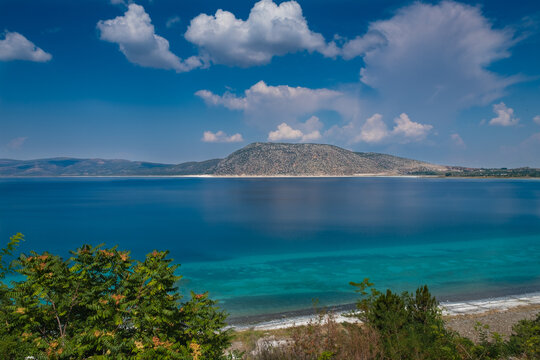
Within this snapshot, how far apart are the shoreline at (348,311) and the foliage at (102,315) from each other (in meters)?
11.4

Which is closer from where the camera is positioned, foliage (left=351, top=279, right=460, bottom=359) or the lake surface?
foliage (left=351, top=279, right=460, bottom=359)

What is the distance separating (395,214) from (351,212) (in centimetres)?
911

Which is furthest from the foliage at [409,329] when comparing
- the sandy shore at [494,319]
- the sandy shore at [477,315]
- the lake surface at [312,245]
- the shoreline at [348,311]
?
the lake surface at [312,245]

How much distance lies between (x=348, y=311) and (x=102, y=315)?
1645 centimetres

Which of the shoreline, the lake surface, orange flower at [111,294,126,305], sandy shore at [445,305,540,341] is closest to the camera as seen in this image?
orange flower at [111,294,126,305]

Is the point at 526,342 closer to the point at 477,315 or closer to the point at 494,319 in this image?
the point at 494,319

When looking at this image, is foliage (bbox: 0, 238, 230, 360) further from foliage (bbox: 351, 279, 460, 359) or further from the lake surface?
the lake surface

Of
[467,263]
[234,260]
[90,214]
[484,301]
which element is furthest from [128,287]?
[90,214]

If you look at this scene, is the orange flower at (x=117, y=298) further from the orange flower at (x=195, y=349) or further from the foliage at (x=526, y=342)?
the foliage at (x=526, y=342)

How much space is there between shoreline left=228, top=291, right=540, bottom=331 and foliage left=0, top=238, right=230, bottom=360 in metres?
11.4

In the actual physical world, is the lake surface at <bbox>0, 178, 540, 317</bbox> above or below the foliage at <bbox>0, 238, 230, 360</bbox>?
below

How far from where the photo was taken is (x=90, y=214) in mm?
72250

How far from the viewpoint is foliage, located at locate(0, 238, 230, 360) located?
516 cm

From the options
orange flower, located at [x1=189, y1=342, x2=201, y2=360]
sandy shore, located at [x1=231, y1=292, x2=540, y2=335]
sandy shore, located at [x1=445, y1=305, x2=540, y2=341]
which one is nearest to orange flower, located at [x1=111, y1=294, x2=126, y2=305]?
orange flower, located at [x1=189, y1=342, x2=201, y2=360]
